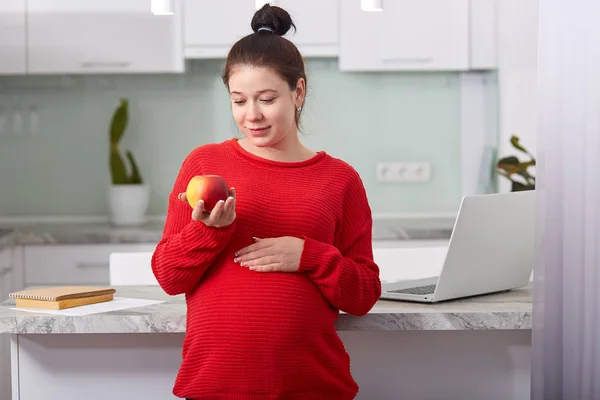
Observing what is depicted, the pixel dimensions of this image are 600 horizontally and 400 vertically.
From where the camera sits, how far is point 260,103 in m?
1.40

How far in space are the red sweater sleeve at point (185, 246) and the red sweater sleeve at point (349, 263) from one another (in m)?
0.15

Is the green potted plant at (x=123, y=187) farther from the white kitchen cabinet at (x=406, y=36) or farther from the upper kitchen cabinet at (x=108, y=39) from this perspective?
the white kitchen cabinet at (x=406, y=36)

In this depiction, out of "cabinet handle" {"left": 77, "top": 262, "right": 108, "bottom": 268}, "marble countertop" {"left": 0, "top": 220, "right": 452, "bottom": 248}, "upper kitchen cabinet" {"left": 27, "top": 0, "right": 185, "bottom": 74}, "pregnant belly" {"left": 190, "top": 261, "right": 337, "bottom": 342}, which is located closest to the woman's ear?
"pregnant belly" {"left": 190, "top": 261, "right": 337, "bottom": 342}

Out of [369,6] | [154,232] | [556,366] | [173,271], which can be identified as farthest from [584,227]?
[154,232]

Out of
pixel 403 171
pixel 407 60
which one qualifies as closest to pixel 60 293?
pixel 407 60

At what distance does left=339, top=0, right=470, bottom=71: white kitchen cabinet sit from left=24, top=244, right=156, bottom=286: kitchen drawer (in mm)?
1143

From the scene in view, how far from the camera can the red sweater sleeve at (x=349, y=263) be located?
4.61 feet

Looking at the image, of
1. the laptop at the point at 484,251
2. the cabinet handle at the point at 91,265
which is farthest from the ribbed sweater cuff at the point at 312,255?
the cabinet handle at the point at 91,265

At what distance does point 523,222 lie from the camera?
5.98 feet

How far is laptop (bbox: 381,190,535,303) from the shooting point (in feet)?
5.52

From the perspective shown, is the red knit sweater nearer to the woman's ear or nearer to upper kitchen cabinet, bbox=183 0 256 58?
the woman's ear

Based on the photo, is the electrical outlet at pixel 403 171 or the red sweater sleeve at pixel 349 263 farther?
the electrical outlet at pixel 403 171

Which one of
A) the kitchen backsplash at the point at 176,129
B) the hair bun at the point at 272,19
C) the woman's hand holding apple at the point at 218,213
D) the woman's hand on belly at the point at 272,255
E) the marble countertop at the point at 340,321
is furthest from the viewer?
the kitchen backsplash at the point at 176,129

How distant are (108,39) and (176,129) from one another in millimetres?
553
